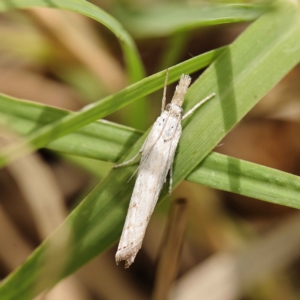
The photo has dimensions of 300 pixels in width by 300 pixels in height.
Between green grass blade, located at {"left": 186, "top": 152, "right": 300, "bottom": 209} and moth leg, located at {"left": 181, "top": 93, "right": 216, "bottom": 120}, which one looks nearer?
green grass blade, located at {"left": 186, "top": 152, "right": 300, "bottom": 209}

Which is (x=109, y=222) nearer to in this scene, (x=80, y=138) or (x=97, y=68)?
(x=80, y=138)

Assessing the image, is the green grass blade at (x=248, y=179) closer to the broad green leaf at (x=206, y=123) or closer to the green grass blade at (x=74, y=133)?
the broad green leaf at (x=206, y=123)

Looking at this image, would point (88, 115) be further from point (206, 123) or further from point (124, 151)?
point (206, 123)

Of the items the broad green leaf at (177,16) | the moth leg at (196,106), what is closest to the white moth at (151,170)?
the moth leg at (196,106)

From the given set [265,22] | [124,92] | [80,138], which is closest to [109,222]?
[80,138]

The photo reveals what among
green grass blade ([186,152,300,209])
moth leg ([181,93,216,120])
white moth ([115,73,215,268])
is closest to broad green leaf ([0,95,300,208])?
green grass blade ([186,152,300,209])

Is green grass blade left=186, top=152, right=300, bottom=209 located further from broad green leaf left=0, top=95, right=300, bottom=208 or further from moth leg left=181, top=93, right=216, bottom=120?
moth leg left=181, top=93, right=216, bottom=120
